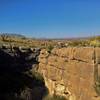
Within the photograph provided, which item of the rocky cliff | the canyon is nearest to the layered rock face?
the canyon

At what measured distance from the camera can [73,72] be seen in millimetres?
23750

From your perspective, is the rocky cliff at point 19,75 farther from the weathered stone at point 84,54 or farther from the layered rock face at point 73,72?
the weathered stone at point 84,54

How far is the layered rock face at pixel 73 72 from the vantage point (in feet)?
65.4

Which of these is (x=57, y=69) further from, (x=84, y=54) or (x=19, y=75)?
(x=19, y=75)

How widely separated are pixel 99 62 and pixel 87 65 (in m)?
1.35

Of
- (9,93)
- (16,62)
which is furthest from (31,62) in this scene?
(9,93)

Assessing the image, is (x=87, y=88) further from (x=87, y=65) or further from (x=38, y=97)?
(x=38, y=97)

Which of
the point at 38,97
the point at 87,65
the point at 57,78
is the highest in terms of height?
the point at 87,65

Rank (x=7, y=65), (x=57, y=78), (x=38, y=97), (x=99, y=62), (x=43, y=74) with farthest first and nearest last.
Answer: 1. (x=7, y=65)
2. (x=43, y=74)
3. (x=38, y=97)
4. (x=57, y=78)
5. (x=99, y=62)

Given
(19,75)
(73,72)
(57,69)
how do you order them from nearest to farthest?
(73,72)
(57,69)
(19,75)

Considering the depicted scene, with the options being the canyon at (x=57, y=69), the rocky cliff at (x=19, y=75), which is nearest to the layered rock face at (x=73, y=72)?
the canyon at (x=57, y=69)

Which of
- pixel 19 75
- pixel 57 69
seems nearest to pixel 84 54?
pixel 57 69

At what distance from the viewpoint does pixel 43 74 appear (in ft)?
114

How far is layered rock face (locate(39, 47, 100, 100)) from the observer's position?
784 inches
